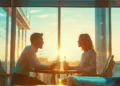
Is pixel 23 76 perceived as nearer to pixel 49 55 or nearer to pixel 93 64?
pixel 93 64

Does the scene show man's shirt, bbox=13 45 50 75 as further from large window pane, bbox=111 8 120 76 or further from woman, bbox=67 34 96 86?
large window pane, bbox=111 8 120 76

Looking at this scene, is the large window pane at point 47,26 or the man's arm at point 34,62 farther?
the large window pane at point 47,26

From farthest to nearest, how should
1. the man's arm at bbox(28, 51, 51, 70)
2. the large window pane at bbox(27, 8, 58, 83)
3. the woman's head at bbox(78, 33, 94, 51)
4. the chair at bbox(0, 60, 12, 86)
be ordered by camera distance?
the large window pane at bbox(27, 8, 58, 83), the woman's head at bbox(78, 33, 94, 51), the chair at bbox(0, 60, 12, 86), the man's arm at bbox(28, 51, 51, 70)

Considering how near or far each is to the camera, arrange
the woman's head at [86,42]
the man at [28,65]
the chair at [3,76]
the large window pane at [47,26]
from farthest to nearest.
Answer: the large window pane at [47,26] → the woman's head at [86,42] → the chair at [3,76] → the man at [28,65]

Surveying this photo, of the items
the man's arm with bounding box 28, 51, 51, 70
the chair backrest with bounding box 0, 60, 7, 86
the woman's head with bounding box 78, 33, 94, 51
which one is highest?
the woman's head with bounding box 78, 33, 94, 51

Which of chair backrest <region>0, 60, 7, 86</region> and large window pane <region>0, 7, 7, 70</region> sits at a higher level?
large window pane <region>0, 7, 7, 70</region>

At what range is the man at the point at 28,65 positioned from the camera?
4.80m

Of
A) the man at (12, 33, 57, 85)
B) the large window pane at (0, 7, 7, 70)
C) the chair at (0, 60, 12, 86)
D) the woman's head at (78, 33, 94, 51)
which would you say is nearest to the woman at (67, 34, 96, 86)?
the woman's head at (78, 33, 94, 51)

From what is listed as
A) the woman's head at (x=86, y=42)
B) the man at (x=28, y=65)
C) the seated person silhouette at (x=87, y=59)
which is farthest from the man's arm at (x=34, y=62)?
the woman's head at (x=86, y=42)

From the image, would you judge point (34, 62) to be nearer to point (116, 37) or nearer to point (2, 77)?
point (2, 77)

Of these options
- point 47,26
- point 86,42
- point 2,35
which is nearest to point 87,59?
point 86,42

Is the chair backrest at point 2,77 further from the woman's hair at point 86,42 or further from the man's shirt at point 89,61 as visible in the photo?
the woman's hair at point 86,42

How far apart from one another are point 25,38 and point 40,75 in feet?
4.18

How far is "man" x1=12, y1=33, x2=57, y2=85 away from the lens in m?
4.80
